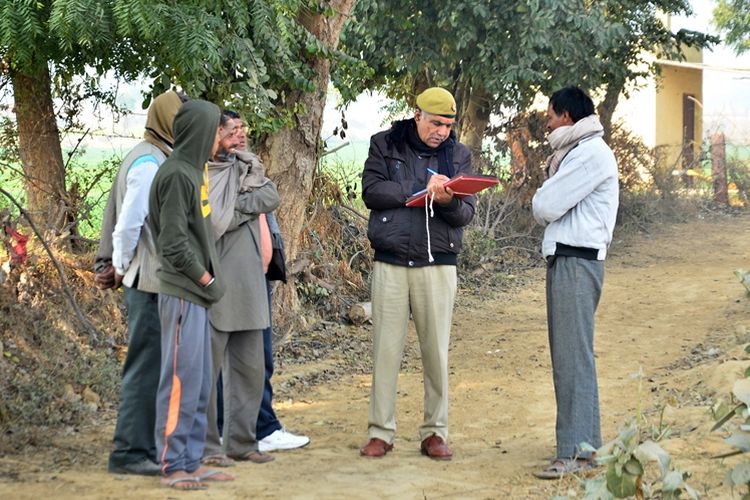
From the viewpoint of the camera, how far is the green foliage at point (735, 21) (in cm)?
2234

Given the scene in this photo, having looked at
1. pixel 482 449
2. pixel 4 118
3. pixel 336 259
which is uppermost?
pixel 4 118

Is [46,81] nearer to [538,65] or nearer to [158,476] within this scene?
[158,476]

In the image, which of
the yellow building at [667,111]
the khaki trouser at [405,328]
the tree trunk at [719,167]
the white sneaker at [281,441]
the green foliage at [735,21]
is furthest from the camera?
the yellow building at [667,111]

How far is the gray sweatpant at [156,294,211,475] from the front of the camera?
5.33 metres

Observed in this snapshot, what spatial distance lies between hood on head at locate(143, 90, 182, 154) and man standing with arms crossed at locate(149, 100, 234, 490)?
30 cm

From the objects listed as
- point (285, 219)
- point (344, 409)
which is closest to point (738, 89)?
point (285, 219)

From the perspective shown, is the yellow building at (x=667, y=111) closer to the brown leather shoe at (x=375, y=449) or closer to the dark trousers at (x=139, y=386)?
the brown leather shoe at (x=375, y=449)

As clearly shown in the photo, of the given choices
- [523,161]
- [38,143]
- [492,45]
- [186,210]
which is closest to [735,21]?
A: [523,161]

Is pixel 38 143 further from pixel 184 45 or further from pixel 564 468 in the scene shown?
pixel 564 468

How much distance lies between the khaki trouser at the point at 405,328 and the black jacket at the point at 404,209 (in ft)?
0.29

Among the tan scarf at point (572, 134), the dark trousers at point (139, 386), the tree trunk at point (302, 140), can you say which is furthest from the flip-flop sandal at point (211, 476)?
the tree trunk at point (302, 140)

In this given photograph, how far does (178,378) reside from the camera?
17.5ft

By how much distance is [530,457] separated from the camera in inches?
251

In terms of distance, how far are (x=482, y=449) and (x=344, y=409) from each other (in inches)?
56.8
